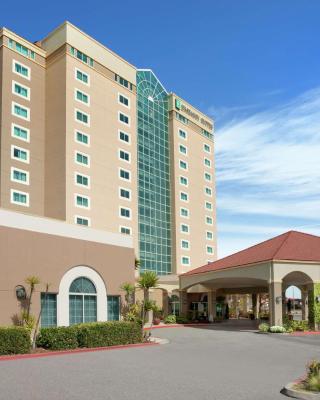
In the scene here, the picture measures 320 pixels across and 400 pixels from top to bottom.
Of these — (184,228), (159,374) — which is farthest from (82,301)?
(184,228)

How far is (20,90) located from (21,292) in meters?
35.5

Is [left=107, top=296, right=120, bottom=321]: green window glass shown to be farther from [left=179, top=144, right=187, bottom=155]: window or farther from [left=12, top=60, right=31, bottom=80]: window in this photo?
[left=179, top=144, right=187, bottom=155]: window

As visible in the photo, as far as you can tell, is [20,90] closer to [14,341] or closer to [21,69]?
[21,69]

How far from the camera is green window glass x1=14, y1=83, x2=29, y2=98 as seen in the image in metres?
59.7

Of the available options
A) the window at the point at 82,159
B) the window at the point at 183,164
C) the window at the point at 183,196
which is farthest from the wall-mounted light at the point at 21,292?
the window at the point at 183,164

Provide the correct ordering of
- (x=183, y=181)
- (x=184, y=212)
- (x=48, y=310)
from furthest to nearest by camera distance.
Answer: (x=183, y=181) → (x=184, y=212) → (x=48, y=310)

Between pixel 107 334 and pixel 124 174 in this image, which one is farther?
pixel 124 174

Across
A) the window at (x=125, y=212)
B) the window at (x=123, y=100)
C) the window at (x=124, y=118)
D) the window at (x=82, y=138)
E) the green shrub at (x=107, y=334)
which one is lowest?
the green shrub at (x=107, y=334)

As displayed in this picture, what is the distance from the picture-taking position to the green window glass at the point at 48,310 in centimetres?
3171

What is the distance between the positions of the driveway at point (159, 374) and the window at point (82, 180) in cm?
3499

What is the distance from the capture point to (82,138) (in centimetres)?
6203

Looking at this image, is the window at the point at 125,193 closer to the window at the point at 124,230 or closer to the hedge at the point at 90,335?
the window at the point at 124,230

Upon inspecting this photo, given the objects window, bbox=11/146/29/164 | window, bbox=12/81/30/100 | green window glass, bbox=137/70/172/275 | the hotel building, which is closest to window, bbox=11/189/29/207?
the hotel building

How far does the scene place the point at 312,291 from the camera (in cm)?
4206
